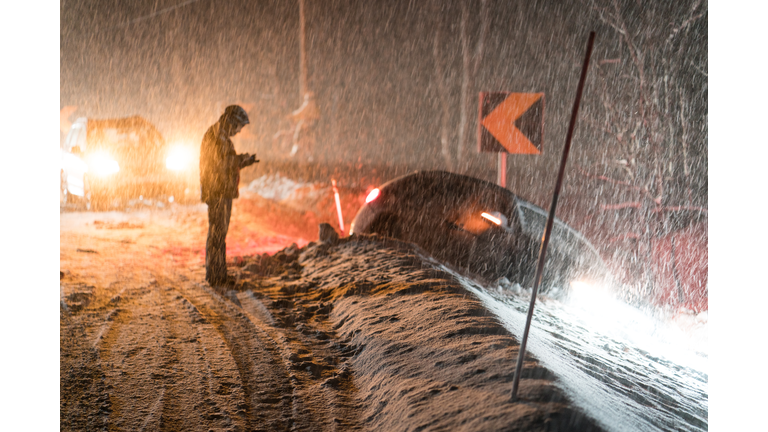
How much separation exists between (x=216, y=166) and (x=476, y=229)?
10.0 feet

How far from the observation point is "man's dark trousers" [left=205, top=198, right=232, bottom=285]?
5.61 m

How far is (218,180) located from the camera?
18.4ft

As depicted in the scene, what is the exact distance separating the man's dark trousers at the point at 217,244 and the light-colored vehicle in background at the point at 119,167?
5.79m

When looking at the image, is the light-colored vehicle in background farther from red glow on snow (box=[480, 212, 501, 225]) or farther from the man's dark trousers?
red glow on snow (box=[480, 212, 501, 225])

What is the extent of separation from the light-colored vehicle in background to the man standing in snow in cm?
570

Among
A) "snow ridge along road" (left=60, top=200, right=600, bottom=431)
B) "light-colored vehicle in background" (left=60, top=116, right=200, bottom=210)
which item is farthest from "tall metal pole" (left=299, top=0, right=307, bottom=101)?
"snow ridge along road" (left=60, top=200, right=600, bottom=431)

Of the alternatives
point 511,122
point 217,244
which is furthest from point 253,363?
point 511,122

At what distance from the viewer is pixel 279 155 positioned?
13.8 m

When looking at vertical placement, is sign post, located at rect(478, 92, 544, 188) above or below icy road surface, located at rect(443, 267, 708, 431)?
above

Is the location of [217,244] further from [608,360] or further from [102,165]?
[102,165]

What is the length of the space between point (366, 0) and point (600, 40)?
255 inches

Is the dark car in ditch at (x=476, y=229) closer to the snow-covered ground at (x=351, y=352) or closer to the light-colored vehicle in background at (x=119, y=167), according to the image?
the snow-covered ground at (x=351, y=352)

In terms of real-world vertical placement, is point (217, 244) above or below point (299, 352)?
above

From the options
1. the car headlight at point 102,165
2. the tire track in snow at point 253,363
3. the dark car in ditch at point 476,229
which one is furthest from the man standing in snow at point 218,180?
the car headlight at point 102,165
